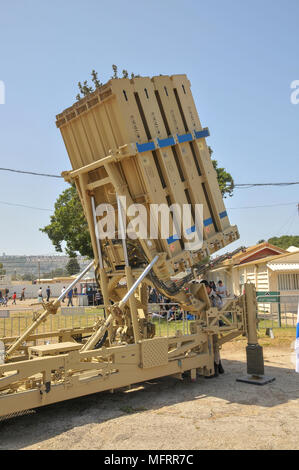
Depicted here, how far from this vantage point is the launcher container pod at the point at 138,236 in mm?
7465

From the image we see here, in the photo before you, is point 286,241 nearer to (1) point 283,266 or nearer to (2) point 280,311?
(1) point 283,266

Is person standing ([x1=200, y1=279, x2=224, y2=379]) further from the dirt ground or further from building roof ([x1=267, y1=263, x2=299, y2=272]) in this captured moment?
building roof ([x1=267, y1=263, x2=299, y2=272])

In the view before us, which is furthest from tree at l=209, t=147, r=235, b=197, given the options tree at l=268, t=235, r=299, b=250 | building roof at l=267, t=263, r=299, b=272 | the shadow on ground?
tree at l=268, t=235, r=299, b=250

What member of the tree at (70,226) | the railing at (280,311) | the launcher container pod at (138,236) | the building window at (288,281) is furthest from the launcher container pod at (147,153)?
the tree at (70,226)

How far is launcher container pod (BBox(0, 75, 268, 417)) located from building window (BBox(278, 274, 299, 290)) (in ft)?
37.3

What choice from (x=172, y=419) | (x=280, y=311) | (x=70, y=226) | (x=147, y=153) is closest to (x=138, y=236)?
(x=147, y=153)

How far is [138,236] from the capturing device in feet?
26.0

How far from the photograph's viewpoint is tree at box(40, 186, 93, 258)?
2614 cm

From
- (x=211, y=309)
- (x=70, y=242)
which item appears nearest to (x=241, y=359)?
(x=211, y=309)

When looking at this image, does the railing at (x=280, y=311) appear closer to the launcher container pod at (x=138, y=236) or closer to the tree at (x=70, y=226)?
the launcher container pod at (x=138, y=236)

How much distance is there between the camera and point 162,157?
805cm

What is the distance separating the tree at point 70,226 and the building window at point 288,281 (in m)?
11.9

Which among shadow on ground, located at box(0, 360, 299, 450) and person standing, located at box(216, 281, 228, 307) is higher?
person standing, located at box(216, 281, 228, 307)
